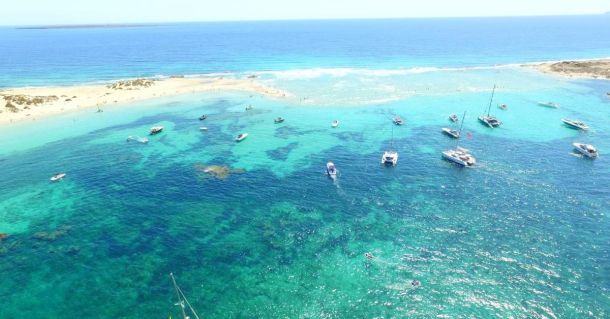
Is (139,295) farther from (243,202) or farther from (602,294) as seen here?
(602,294)

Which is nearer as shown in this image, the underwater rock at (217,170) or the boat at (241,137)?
the underwater rock at (217,170)

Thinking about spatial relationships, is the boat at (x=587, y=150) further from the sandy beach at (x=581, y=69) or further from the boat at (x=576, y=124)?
the sandy beach at (x=581, y=69)

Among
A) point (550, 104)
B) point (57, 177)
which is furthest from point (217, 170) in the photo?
point (550, 104)

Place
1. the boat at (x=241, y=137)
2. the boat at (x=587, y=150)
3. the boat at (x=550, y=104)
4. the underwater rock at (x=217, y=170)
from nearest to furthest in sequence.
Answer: the underwater rock at (x=217, y=170) < the boat at (x=587, y=150) < the boat at (x=241, y=137) < the boat at (x=550, y=104)

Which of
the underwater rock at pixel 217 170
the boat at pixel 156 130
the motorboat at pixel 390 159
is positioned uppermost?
the motorboat at pixel 390 159

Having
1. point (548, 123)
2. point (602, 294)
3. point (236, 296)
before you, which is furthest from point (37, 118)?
point (548, 123)

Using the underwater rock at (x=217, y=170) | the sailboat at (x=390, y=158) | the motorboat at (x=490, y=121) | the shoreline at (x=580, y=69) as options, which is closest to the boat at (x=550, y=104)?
the motorboat at (x=490, y=121)
